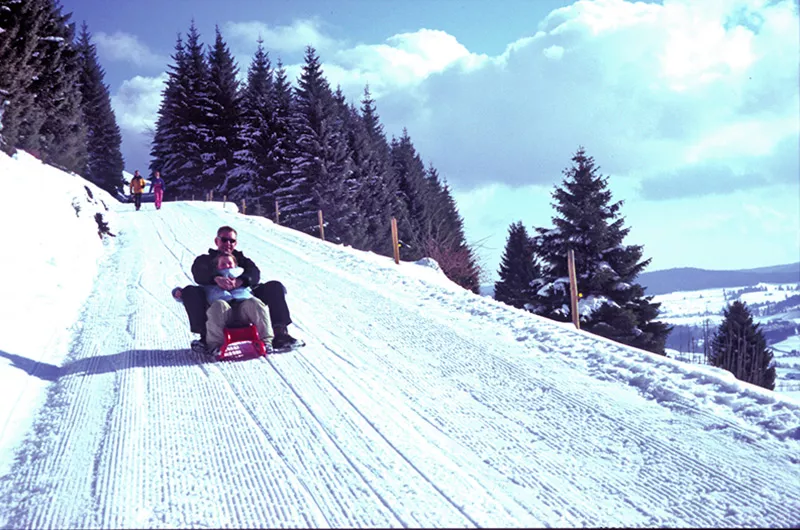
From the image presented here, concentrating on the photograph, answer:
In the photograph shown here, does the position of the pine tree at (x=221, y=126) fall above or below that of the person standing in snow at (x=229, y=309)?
above

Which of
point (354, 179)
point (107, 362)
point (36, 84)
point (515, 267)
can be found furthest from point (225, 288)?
point (515, 267)

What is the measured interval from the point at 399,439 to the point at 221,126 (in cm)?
4644

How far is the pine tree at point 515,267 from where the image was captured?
162 ft

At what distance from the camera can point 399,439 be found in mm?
3889

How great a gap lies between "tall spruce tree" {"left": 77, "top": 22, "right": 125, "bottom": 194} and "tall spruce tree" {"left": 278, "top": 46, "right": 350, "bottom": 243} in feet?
88.7

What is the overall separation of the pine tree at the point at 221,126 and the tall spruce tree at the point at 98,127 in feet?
51.9

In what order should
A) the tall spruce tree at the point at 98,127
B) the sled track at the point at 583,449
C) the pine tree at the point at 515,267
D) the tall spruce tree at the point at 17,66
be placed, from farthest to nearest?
1. the tall spruce tree at the point at 98,127
2. the pine tree at the point at 515,267
3. the tall spruce tree at the point at 17,66
4. the sled track at the point at 583,449

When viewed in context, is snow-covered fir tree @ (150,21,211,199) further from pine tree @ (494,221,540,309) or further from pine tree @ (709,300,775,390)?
pine tree @ (709,300,775,390)

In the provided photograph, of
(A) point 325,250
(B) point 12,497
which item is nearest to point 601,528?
(B) point 12,497

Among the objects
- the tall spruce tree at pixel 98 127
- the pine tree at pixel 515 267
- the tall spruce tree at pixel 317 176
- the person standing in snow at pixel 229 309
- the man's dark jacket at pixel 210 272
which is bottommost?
the pine tree at pixel 515 267

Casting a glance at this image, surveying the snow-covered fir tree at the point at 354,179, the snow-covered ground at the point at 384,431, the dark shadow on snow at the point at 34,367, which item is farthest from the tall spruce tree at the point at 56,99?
the snow-covered ground at the point at 384,431

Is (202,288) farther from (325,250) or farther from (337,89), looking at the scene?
(337,89)

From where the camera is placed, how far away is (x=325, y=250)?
15.5m

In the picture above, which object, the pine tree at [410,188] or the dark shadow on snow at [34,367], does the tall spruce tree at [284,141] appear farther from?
the dark shadow on snow at [34,367]
